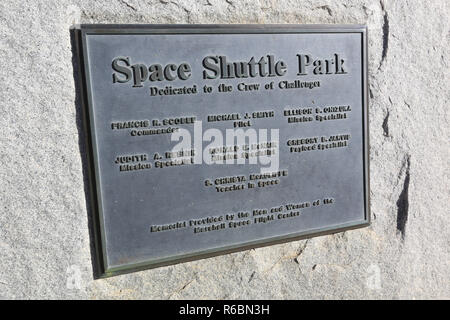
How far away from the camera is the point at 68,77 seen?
226cm

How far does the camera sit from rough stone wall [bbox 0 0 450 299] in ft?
7.25

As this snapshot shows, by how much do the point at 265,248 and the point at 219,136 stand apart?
29.4 inches

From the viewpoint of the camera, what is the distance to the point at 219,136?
252 centimetres

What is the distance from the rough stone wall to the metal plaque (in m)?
0.11

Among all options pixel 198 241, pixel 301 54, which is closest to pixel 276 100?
pixel 301 54

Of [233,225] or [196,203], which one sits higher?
[196,203]

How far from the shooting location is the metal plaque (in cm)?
230

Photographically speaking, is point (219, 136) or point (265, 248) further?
point (265, 248)

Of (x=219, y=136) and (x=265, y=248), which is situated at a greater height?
(x=219, y=136)

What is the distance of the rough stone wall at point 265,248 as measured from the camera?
7.25 ft

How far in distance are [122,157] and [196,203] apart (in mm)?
477

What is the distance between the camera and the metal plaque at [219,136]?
230cm

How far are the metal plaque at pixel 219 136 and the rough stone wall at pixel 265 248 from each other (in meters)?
0.11

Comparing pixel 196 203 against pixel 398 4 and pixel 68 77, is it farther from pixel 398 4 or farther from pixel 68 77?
pixel 398 4
